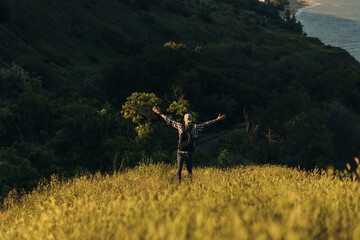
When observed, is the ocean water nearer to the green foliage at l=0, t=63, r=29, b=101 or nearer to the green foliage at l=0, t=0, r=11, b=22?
the green foliage at l=0, t=0, r=11, b=22

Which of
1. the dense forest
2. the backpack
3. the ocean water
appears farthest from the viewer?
the ocean water

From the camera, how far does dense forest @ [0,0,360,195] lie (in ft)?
69.3

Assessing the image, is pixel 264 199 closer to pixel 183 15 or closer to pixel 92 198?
pixel 92 198

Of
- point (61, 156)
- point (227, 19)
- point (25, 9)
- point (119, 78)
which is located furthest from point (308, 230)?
point (227, 19)

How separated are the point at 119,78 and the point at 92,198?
40548 millimetres

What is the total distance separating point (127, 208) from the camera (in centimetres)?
462

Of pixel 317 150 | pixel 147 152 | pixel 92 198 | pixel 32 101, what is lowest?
pixel 317 150

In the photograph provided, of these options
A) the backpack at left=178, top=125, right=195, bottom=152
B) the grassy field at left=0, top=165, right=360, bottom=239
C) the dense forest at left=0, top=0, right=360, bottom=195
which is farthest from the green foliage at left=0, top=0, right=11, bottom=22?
the grassy field at left=0, top=165, right=360, bottom=239

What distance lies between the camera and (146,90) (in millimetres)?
45250

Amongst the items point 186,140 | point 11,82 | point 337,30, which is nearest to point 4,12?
point 11,82

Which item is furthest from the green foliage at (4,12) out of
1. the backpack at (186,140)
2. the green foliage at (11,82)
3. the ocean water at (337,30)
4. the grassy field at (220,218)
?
the ocean water at (337,30)

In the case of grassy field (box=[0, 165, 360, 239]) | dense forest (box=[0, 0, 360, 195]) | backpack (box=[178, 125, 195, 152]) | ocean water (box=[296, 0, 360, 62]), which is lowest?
dense forest (box=[0, 0, 360, 195])

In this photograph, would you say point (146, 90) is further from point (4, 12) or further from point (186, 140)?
point (186, 140)

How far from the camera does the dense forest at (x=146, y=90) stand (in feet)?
69.3
